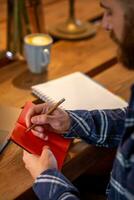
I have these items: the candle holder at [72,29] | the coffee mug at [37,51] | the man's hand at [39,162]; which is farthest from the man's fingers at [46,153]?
the candle holder at [72,29]

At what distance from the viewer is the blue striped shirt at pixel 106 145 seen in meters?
0.80

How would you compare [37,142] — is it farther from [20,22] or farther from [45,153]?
[20,22]

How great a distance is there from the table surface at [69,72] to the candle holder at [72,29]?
0.03m

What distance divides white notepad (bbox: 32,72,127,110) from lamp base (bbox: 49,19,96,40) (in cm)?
33

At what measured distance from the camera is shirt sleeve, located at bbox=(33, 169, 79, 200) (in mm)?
856

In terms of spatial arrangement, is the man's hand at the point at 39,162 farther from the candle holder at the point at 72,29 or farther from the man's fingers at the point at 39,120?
the candle holder at the point at 72,29

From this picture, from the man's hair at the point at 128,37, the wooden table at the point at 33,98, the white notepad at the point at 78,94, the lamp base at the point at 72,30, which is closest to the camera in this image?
the man's hair at the point at 128,37

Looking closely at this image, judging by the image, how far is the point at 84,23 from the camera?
165 centimetres

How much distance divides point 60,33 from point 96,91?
44 centimetres

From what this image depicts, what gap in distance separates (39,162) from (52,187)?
0.25ft

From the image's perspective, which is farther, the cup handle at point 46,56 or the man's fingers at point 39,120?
the cup handle at point 46,56

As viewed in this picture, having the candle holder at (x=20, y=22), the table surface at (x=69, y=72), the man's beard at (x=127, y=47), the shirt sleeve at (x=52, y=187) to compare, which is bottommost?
the table surface at (x=69, y=72)

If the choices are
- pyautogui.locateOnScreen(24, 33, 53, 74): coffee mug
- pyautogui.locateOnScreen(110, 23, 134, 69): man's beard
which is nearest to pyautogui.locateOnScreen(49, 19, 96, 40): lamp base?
pyautogui.locateOnScreen(24, 33, 53, 74): coffee mug

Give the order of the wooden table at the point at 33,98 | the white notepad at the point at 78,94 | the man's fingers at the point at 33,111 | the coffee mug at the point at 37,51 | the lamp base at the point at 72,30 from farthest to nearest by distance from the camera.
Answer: the lamp base at the point at 72,30 → the coffee mug at the point at 37,51 → the white notepad at the point at 78,94 → the man's fingers at the point at 33,111 → the wooden table at the point at 33,98
